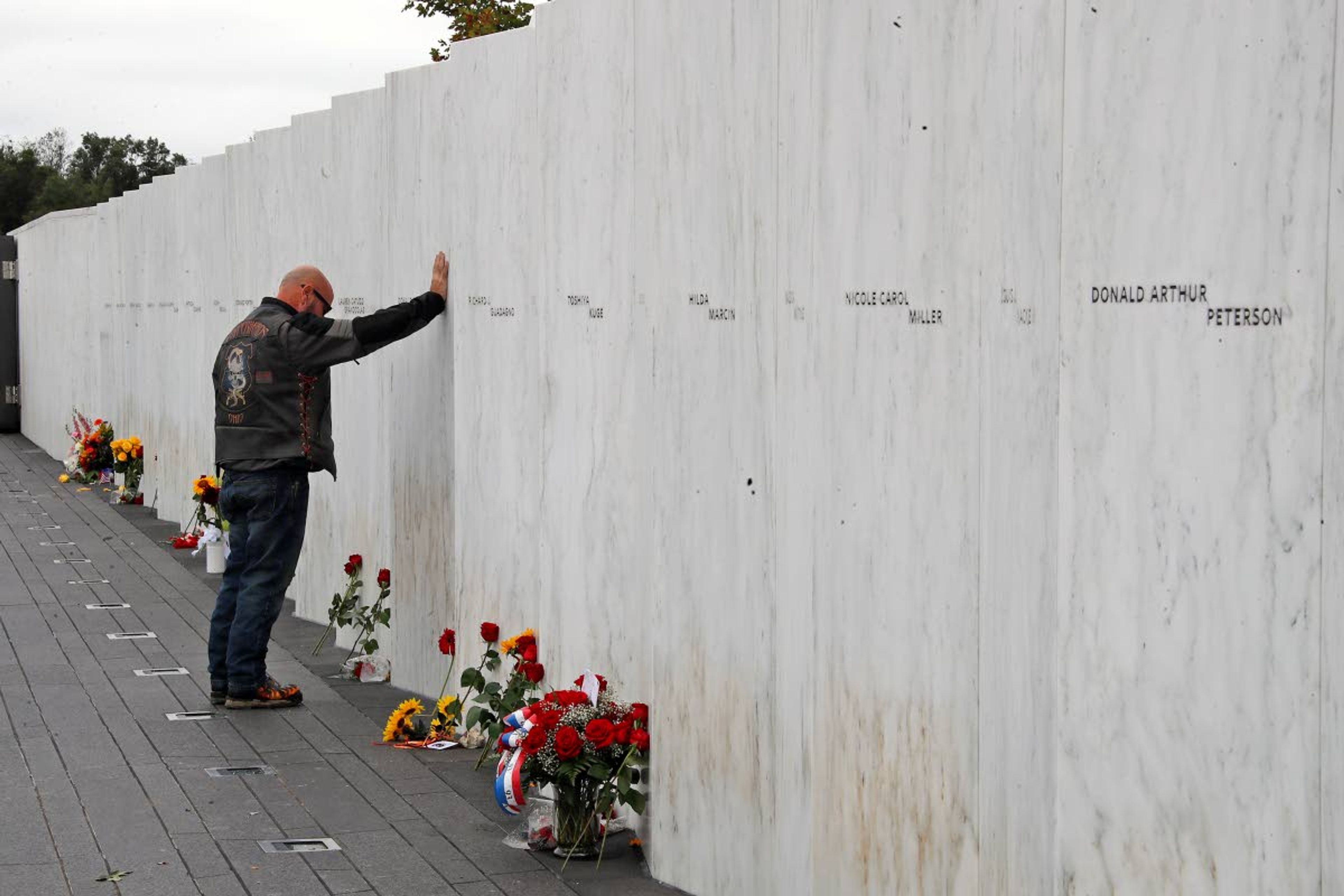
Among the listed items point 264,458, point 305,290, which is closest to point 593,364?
point 264,458

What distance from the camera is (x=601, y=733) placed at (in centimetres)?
622

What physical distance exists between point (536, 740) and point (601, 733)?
0.24m

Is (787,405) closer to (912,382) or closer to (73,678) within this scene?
(912,382)

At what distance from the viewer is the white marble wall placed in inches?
149

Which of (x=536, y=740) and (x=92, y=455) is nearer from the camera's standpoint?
(x=536, y=740)

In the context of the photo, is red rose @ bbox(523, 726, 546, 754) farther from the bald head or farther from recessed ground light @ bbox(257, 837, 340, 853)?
the bald head

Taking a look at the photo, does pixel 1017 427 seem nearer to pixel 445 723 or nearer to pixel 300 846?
pixel 300 846

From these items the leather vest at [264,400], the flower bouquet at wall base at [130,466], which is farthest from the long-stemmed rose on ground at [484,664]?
the flower bouquet at wall base at [130,466]

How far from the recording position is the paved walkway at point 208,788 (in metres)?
6.15

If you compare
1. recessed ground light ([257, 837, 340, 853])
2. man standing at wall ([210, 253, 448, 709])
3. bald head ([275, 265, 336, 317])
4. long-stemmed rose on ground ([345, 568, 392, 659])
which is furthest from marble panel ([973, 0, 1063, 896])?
long-stemmed rose on ground ([345, 568, 392, 659])

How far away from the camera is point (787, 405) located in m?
5.57

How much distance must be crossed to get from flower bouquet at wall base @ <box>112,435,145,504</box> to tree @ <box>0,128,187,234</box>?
181ft

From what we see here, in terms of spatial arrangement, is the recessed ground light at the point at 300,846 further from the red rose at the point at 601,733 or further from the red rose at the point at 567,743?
the red rose at the point at 601,733

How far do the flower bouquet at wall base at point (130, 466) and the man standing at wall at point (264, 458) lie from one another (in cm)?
991
